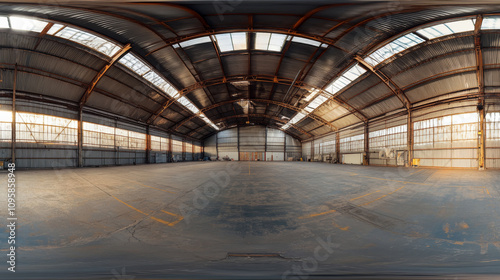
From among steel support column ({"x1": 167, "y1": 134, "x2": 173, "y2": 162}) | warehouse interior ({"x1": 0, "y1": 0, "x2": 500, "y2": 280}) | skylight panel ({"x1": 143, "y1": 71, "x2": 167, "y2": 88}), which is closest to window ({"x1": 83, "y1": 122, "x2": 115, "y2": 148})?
warehouse interior ({"x1": 0, "y1": 0, "x2": 500, "y2": 280})

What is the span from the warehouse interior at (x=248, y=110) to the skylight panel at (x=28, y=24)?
14 centimetres

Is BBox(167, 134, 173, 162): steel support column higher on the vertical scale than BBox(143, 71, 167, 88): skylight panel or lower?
lower

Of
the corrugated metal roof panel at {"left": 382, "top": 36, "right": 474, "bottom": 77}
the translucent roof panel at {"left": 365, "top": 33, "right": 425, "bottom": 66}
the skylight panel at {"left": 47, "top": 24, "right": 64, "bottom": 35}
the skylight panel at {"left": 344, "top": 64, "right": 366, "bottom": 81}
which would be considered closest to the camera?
the skylight panel at {"left": 47, "top": 24, "right": 64, "bottom": 35}

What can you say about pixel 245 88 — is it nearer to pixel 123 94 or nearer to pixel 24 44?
pixel 123 94

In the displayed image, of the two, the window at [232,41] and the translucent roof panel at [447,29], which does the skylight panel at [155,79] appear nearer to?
the window at [232,41]

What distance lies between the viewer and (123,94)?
23.9m

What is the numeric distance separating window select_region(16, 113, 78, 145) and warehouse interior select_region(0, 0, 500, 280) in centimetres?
12

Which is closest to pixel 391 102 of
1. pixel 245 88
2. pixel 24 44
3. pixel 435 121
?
pixel 435 121

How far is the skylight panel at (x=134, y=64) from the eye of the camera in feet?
59.0

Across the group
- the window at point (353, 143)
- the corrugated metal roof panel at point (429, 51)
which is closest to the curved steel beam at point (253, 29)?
the corrugated metal roof panel at point (429, 51)

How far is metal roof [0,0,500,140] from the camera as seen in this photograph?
1177 cm

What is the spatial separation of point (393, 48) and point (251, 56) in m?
12.3

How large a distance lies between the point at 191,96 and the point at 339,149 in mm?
29219

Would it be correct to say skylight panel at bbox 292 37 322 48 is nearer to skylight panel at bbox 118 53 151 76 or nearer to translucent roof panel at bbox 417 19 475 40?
translucent roof panel at bbox 417 19 475 40
